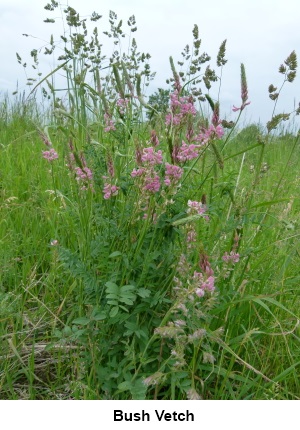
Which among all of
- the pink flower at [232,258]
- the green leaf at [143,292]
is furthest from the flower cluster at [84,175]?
the pink flower at [232,258]

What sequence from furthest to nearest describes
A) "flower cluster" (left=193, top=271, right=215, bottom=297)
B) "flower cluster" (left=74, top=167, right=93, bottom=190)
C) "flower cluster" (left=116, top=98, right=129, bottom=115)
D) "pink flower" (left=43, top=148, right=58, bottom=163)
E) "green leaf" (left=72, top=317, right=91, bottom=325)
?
1. "pink flower" (left=43, top=148, right=58, bottom=163)
2. "flower cluster" (left=116, top=98, right=129, bottom=115)
3. "flower cluster" (left=74, top=167, right=93, bottom=190)
4. "green leaf" (left=72, top=317, right=91, bottom=325)
5. "flower cluster" (left=193, top=271, right=215, bottom=297)

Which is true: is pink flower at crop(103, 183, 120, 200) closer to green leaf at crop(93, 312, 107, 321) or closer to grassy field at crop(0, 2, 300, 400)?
grassy field at crop(0, 2, 300, 400)

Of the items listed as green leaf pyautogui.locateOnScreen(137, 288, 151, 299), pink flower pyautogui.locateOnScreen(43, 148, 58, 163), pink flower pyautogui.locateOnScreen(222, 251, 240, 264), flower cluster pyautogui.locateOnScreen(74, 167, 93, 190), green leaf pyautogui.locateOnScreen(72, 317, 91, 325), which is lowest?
green leaf pyautogui.locateOnScreen(72, 317, 91, 325)

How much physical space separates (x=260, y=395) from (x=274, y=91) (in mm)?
1123

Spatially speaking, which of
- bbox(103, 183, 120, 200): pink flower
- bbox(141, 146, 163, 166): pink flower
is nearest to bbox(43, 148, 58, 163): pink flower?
bbox(103, 183, 120, 200): pink flower

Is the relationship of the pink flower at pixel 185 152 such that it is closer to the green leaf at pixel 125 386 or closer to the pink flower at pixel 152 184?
the pink flower at pixel 152 184

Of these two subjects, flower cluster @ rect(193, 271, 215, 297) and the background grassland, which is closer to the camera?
flower cluster @ rect(193, 271, 215, 297)

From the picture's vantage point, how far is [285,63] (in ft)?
6.66

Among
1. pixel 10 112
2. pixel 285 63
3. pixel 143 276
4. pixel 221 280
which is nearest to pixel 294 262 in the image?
pixel 221 280

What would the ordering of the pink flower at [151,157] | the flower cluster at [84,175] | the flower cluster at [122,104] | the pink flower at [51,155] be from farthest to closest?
the pink flower at [51,155], the flower cluster at [122,104], the flower cluster at [84,175], the pink flower at [151,157]

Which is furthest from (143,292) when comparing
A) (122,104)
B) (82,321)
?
(122,104)

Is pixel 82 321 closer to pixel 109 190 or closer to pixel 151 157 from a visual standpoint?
pixel 109 190

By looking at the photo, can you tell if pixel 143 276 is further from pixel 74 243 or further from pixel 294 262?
pixel 294 262

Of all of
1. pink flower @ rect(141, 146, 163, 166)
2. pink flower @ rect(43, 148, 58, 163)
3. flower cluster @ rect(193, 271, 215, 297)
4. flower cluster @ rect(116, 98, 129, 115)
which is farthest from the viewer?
pink flower @ rect(43, 148, 58, 163)
